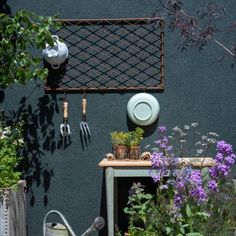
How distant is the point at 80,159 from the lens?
16.5 ft

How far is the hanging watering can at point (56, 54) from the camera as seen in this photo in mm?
4895

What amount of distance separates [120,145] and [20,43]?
1101mm

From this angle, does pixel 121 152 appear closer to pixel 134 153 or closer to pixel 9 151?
pixel 134 153

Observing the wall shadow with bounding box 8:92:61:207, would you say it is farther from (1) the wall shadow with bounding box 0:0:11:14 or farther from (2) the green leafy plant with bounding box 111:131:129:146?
(1) the wall shadow with bounding box 0:0:11:14

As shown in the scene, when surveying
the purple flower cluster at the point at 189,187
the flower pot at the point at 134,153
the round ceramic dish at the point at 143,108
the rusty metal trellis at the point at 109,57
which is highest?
the rusty metal trellis at the point at 109,57

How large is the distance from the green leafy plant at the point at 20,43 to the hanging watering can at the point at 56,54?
454 millimetres

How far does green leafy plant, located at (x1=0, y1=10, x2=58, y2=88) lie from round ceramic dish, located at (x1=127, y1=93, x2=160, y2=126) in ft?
2.84

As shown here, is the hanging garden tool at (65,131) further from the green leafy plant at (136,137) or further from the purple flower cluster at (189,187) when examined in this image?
the purple flower cluster at (189,187)

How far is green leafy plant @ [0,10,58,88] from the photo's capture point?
13.9 ft

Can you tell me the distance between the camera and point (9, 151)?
4.52m

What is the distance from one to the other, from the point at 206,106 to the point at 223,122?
192 millimetres

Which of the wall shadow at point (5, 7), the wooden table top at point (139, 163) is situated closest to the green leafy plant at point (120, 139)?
the wooden table top at point (139, 163)

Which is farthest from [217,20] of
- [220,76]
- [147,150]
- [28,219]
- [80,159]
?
[28,219]

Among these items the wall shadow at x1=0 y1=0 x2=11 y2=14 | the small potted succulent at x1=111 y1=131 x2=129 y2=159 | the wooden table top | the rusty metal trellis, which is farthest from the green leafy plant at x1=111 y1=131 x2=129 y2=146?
the wall shadow at x1=0 y1=0 x2=11 y2=14
